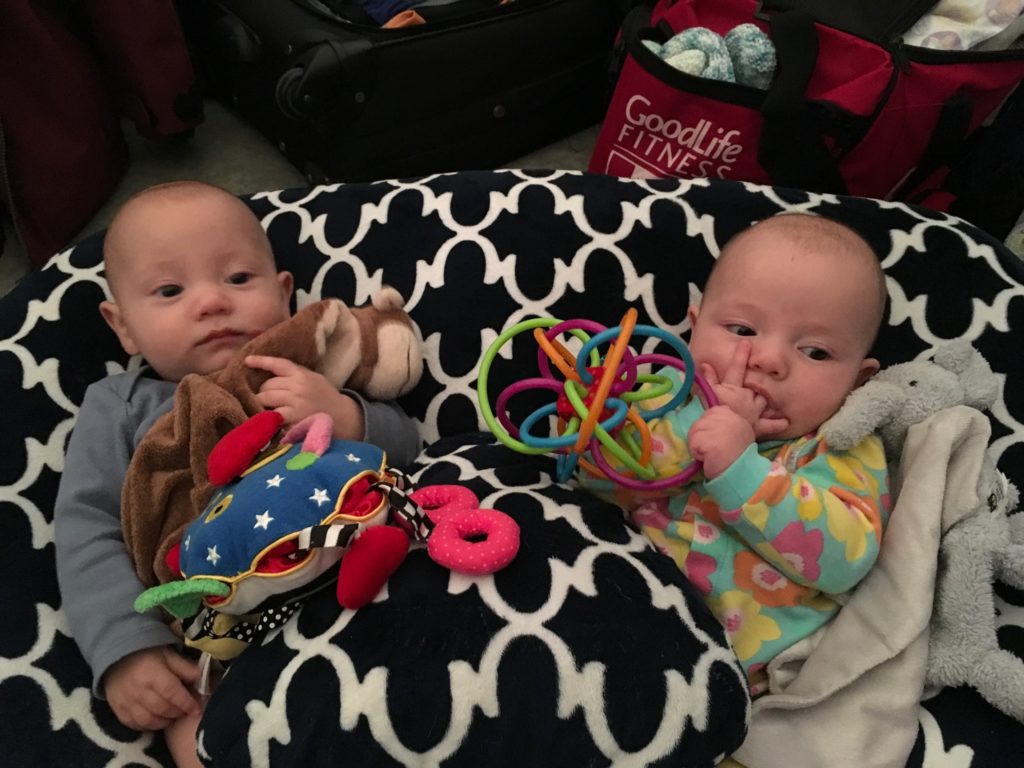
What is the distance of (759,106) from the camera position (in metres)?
1.47

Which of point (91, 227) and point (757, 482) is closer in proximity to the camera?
point (757, 482)

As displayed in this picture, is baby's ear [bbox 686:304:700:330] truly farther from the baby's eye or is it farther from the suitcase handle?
the suitcase handle

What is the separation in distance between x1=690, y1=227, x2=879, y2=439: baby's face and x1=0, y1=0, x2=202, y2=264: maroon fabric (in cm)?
146

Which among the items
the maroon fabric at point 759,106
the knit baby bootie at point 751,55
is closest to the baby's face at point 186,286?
the maroon fabric at point 759,106

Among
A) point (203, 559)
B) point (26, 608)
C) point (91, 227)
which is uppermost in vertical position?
point (203, 559)

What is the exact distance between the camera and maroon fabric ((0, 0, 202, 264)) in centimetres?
161

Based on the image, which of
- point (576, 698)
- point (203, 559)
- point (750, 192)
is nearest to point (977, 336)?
point (750, 192)

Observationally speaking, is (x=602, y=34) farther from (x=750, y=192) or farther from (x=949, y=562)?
(x=949, y=562)

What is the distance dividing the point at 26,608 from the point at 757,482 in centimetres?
84

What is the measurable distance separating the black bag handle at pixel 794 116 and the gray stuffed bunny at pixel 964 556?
60cm

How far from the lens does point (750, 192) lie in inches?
51.0

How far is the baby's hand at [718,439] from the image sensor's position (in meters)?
0.87

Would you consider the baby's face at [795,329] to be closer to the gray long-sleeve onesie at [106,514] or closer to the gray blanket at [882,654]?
the gray blanket at [882,654]

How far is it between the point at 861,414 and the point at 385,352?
617mm
